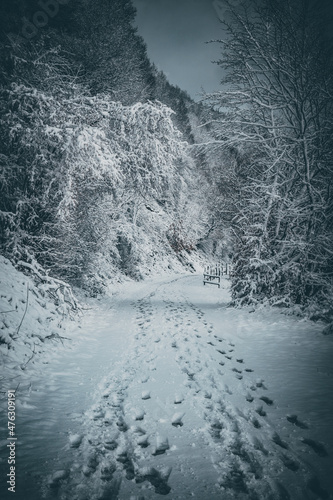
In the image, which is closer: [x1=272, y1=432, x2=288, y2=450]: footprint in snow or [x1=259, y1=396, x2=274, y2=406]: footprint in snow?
[x1=272, y1=432, x2=288, y2=450]: footprint in snow

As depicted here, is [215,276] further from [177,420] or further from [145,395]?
[177,420]

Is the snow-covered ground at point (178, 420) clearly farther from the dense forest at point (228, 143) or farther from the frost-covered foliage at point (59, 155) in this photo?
the frost-covered foliage at point (59, 155)

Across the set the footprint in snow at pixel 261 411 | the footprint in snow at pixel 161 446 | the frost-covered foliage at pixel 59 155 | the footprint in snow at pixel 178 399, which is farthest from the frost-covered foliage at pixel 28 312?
the footprint in snow at pixel 261 411

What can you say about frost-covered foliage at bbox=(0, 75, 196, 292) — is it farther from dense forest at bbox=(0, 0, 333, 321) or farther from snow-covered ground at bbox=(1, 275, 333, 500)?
snow-covered ground at bbox=(1, 275, 333, 500)

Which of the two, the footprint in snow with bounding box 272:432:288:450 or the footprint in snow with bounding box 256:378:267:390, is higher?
the footprint in snow with bounding box 272:432:288:450

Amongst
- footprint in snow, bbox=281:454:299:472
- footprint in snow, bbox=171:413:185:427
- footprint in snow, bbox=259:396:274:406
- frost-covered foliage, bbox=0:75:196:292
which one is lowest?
footprint in snow, bbox=171:413:185:427

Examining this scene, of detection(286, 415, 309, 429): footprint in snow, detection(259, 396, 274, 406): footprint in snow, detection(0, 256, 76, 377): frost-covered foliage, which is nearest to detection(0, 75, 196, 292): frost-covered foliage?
detection(0, 256, 76, 377): frost-covered foliage

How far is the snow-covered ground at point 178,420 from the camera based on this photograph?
87.4 inches

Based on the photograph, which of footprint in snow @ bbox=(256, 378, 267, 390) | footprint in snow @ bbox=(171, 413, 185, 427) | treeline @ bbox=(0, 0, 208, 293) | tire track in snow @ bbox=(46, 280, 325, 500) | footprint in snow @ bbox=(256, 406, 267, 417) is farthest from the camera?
treeline @ bbox=(0, 0, 208, 293)

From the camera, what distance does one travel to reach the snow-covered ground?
2221mm

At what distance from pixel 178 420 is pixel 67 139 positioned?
6892 millimetres

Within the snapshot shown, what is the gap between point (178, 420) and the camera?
122 inches

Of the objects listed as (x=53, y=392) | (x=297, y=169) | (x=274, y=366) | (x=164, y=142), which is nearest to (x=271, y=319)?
(x=274, y=366)

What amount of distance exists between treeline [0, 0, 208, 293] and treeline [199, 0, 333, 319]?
2185 millimetres
